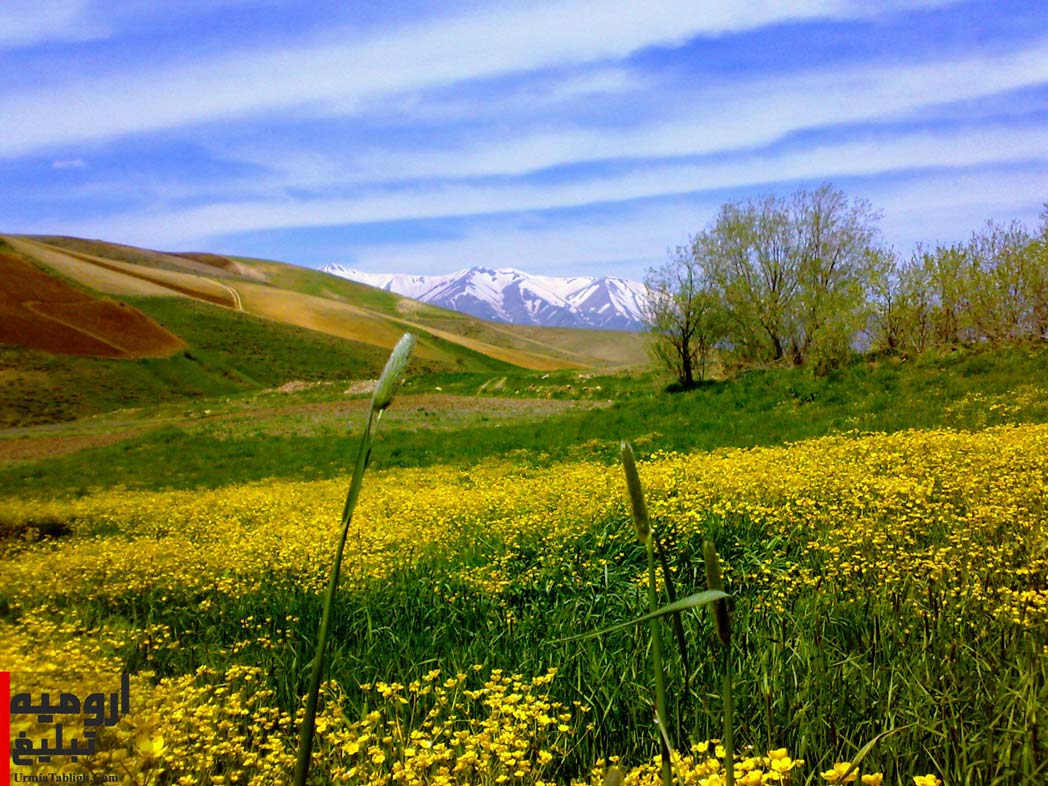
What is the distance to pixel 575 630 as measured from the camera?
4941 mm

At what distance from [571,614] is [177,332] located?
6762cm

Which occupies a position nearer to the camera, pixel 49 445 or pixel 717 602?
pixel 717 602

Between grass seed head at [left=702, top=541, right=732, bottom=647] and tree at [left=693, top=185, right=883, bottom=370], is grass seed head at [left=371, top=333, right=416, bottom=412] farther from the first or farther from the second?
tree at [left=693, top=185, right=883, bottom=370]

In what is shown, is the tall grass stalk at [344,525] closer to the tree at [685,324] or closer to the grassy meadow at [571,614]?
the grassy meadow at [571,614]

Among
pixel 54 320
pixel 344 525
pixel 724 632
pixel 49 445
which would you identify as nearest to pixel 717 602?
pixel 724 632

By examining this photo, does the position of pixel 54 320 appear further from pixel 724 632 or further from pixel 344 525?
pixel 724 632

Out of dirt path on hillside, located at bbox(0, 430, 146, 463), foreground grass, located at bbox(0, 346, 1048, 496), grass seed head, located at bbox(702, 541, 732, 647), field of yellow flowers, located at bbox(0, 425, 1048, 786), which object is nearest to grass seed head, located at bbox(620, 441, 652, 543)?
grass seed head, located at bbox(702, 541, 732, 647)

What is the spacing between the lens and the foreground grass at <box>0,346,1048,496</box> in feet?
47.6

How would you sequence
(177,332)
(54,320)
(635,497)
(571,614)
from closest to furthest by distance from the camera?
(635,497), (571,614), (54,320), (177,332)

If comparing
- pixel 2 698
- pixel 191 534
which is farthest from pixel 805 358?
pixel 2 698

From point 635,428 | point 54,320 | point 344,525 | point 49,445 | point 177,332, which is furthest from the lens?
point 177,332

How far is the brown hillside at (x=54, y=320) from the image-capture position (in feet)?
62.1

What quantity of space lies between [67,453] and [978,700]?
20.2 metres

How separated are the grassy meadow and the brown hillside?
7212mm
